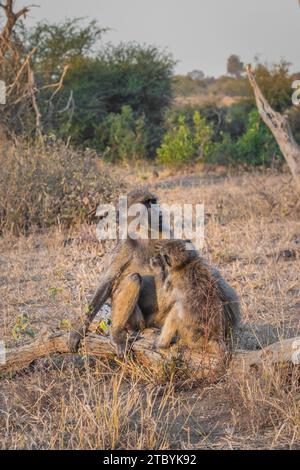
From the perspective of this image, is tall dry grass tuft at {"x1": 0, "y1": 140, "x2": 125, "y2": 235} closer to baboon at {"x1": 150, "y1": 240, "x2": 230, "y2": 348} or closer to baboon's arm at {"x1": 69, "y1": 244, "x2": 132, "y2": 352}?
baboon's arm at {"x1": 69, "y1": 244, "x2": 132, "y2": 352}

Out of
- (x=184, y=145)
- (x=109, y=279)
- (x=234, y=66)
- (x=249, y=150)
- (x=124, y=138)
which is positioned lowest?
(x=109, y=279)

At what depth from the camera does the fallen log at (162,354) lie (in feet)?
12.5

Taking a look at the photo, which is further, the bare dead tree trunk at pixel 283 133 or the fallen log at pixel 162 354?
the bare dead tree trunk at pixel 283 133

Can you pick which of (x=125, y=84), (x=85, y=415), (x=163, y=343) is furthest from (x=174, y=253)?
(x=125, y=84)

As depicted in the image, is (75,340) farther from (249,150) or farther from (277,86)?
(277,86)

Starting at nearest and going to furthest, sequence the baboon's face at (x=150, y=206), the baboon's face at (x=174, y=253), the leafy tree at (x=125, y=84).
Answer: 1. the baboon's face at (x=174, y=253)
2. the baboon's face at (x=150, y=206)
3. the leafy tree at (x=125, y=84)

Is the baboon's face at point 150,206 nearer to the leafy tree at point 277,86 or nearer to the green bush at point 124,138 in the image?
the green bush at point 124,138

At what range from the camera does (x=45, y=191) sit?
29.7 ft

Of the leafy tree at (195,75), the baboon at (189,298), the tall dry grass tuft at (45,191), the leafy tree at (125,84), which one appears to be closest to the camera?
the baboon at (189,298)

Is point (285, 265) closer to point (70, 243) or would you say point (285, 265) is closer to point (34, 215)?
point (70, 243)

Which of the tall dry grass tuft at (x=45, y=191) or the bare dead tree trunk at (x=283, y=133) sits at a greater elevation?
the bare dead tree trunk at (x=283, y=133)

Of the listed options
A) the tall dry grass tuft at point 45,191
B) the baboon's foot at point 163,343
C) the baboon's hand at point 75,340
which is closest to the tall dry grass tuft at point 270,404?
the baboon's foot at point 163,343

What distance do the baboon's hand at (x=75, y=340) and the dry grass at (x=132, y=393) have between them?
11cm

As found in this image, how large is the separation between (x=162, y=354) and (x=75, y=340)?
56 cm
